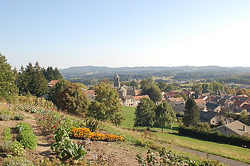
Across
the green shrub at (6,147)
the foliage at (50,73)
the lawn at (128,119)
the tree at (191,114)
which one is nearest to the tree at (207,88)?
the lawn at (128,119)

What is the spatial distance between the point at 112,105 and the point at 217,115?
39.2 m

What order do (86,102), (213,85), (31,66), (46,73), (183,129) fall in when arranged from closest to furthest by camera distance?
(86,102) < (183,129) < (31,66) < (46,73) < (213,85)

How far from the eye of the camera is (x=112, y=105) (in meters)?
25.1

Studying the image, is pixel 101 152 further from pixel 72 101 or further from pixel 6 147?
pixel 72 101

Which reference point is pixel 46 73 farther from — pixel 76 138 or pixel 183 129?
pixel 76 138

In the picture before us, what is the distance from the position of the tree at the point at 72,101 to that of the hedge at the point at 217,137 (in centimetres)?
1911

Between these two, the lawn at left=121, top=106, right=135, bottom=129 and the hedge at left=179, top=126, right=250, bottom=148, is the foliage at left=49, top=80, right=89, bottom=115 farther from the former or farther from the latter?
the hedge at left=179, top=126, right=250, bottom=148

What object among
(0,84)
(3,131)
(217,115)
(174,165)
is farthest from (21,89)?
(217,115)

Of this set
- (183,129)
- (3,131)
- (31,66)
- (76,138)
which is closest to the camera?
(3,131)

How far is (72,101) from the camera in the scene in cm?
2481

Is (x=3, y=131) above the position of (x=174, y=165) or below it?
above

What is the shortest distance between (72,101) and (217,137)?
22.9 metres

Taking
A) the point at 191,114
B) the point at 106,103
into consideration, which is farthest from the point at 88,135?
the point at 191,114

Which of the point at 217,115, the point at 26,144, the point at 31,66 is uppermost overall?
the point at 31,66
